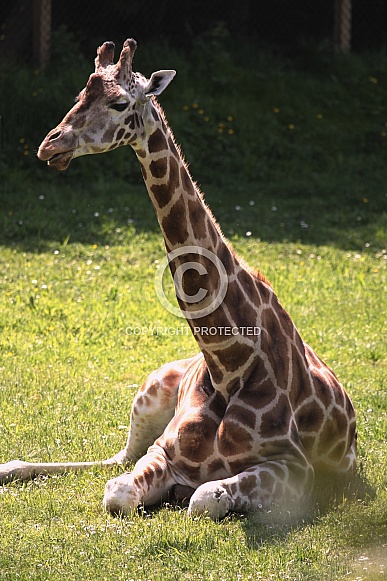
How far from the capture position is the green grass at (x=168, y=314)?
4.54 metres

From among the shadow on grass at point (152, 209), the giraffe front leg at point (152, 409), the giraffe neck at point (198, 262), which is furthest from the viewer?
the shadow on grass at point (152, 209)

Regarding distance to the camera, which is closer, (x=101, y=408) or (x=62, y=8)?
(x=101, y=408)

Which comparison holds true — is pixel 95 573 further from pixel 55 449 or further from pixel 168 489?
pixel 55 449

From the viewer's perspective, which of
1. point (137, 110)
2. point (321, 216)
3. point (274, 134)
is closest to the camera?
point (137, 110)

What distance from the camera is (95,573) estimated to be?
4.27 metres

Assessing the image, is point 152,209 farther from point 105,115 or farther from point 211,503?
point 211,503

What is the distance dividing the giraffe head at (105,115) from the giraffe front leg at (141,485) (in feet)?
5.24

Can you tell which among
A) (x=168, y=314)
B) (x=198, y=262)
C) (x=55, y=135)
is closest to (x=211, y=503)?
(x=198, y=262)

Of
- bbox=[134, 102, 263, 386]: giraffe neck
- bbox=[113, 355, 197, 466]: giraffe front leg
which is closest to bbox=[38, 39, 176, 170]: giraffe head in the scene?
bbox=[134, 102, 263, 386]: giraffe neck

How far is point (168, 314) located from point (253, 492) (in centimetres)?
401

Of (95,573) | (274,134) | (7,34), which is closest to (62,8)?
(7,34)

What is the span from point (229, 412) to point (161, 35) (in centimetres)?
1068

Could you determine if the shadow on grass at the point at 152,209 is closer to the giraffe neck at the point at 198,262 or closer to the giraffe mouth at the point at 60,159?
the giraffe neck at the point at 198,262

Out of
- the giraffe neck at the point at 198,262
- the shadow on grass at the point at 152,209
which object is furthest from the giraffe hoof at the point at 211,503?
the shadow on grass at the point at 152,209
